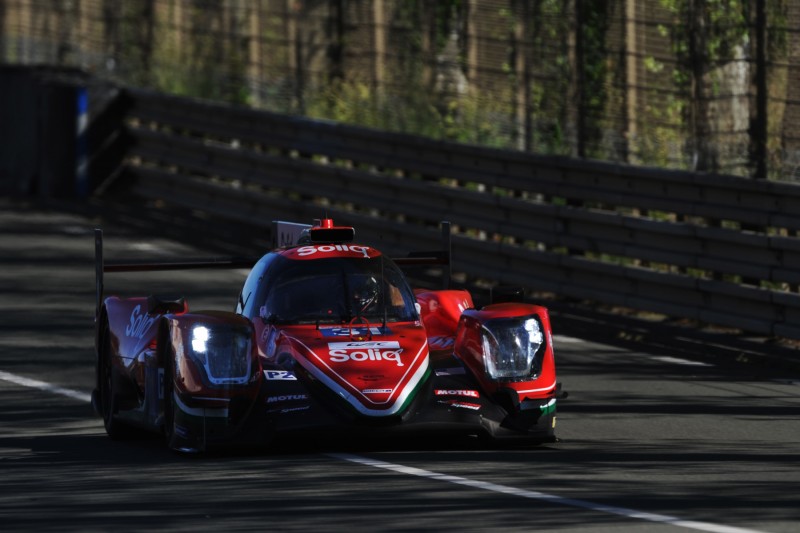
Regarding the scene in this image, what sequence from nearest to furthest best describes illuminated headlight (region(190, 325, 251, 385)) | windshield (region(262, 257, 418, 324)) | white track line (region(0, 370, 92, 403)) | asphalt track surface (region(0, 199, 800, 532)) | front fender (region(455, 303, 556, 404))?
asphalt track surface (region(0, 199, 800, 532)), illuminated headlight (region(190, 325, 251, 385)), front fender (region(455, 303, 556, 404)), windshield (region(262, 257, 418, 324)), white track line (region(0, 370, 92, 403))

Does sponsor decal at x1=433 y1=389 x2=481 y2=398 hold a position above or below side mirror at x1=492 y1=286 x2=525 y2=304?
below

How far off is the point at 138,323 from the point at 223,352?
4.91ft

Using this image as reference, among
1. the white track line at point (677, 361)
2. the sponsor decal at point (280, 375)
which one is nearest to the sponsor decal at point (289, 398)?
the sponsor decal at point (280, 375)

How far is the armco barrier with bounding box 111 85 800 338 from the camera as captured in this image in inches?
626

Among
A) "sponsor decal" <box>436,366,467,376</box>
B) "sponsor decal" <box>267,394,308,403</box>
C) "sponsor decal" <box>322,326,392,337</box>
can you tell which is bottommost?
"sponsor decal" <box>267,394,308,403</box>

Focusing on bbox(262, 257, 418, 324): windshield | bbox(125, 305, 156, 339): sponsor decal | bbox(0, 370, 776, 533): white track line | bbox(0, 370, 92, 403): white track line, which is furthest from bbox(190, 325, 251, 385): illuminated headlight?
bbox(0, 370, 92, 403): white track line

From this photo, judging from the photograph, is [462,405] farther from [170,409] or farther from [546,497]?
[546,497]

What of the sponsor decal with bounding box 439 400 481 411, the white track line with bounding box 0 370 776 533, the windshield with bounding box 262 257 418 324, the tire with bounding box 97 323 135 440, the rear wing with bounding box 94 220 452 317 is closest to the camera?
the white track line with bounding box 0 370 776 533

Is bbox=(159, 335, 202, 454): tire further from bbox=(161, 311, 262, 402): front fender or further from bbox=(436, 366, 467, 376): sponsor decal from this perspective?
bbox=(436, 366, 467, 376): sponsor decal

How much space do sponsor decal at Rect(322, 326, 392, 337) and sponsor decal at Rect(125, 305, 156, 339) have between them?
54.1 inches

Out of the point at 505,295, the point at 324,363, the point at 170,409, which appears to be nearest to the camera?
the point at 324,363

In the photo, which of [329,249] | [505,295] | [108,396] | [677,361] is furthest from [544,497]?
[677,361]

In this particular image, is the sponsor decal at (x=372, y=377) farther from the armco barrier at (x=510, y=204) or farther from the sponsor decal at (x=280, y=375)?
the armco barrier at (x=510, y=204)

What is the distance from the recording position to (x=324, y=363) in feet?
34.7
